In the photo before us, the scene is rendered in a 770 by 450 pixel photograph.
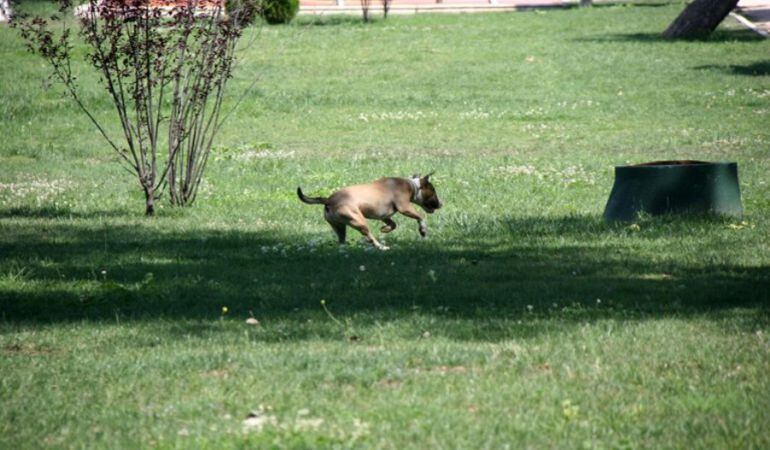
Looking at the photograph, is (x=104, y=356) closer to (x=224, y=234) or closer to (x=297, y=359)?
(x=297, y=359)

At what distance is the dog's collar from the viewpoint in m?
11.9

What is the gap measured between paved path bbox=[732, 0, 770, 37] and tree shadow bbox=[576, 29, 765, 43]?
25.4 inches

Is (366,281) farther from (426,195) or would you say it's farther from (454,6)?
(454,6)

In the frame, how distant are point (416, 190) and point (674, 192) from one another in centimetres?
293

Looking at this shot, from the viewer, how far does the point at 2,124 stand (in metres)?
24.0

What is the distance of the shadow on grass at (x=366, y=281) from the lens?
28.0 feet

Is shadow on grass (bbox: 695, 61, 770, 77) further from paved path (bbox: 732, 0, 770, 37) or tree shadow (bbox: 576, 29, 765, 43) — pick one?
paved path (bbox: 732, 0, 770, 37)

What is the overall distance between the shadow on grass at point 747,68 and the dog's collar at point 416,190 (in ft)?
63.0

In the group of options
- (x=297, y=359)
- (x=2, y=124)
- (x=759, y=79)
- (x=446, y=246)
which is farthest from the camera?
(x=759, y=79)

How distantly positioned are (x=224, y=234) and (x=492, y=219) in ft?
9.63

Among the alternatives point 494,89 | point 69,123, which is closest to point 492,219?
point 69,123

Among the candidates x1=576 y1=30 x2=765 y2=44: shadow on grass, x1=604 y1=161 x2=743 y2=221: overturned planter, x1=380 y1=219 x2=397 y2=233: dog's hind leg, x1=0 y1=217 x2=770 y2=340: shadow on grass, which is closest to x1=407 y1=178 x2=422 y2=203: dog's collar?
x1=380 y1=219 x2=397 y2=233: dog's hind leg

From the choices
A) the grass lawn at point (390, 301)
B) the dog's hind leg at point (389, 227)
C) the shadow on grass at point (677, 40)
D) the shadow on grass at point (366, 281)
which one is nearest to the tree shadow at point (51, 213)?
the grass lawn at point (390, 301)

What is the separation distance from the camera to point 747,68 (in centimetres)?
3009
